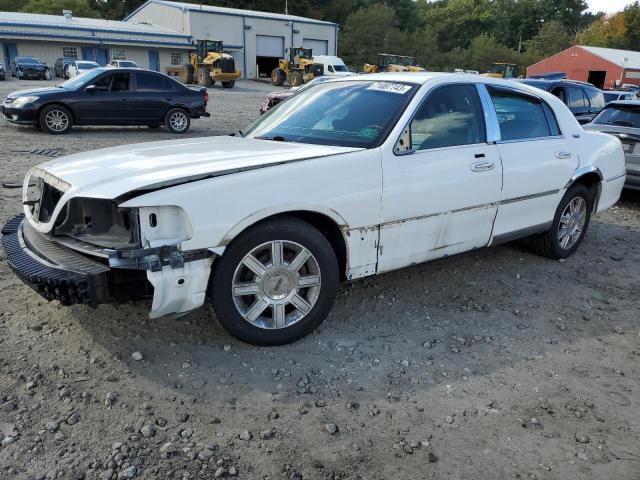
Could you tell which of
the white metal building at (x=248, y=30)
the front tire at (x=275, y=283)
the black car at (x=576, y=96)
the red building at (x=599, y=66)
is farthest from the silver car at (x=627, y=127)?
the red building at (x=599, y=66)

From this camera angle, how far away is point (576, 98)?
42.2 ft

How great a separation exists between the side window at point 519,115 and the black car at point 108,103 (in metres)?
10.5

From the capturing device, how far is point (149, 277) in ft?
9.75

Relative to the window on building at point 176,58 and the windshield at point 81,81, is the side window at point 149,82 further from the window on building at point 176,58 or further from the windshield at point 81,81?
the window on building at point 176,58

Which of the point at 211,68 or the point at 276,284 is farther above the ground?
the point at 211,68

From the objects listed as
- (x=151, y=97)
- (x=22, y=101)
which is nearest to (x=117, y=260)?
(x=22, y=101)

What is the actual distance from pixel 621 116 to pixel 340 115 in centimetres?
606

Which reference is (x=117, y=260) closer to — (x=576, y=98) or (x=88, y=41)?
(x=576, y=98)

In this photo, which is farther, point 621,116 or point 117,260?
point 621,116

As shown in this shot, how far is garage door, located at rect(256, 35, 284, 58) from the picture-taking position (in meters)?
48.0

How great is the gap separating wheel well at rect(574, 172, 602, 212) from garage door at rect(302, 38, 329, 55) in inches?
1890

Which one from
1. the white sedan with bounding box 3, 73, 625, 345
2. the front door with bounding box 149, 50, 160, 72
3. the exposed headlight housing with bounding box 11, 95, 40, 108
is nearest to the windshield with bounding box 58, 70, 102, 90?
the exposed headlight housing with bounding box 11, 95, 40, 108

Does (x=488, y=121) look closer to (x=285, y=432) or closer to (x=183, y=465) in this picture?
(x=285, y=432)

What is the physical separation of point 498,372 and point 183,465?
6.51 feet
